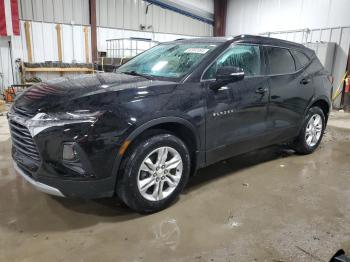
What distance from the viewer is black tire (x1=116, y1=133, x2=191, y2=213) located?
2412 millimetres

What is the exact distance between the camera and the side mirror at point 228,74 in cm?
281

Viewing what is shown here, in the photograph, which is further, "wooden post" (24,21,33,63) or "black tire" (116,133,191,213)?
"wooden post" (24,21,33,63)

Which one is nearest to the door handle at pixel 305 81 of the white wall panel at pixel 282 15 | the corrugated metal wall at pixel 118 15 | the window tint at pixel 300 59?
the window tint at pixel 300 59

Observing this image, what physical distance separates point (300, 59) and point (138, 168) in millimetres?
2744

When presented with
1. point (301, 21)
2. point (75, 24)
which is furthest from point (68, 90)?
point (301, 21)

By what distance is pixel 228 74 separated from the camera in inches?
110

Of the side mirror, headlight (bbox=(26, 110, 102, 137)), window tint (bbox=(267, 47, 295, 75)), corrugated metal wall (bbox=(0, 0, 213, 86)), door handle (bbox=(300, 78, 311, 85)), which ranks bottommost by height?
headlight (bbox=(26, 110, 102, 137))

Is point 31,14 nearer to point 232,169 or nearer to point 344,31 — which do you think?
point 232,169

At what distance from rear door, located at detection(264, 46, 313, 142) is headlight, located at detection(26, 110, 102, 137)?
6.94 ft

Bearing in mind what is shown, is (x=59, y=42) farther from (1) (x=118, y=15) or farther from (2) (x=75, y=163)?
(2) (x=75, y=163)

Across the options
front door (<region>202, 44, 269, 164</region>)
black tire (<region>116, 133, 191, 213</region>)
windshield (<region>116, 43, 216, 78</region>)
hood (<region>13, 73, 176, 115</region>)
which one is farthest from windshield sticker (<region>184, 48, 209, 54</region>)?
black tire (<region>116, 133, 191, 213</region>)

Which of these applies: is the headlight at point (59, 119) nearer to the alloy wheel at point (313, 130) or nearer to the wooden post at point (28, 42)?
the alloy wheel at point (313, 130)

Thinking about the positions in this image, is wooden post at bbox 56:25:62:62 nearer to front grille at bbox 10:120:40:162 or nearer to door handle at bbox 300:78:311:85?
front grille at bbox 10:120:40:162

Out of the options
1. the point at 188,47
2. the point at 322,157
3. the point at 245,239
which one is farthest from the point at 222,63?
the point at 322,157
